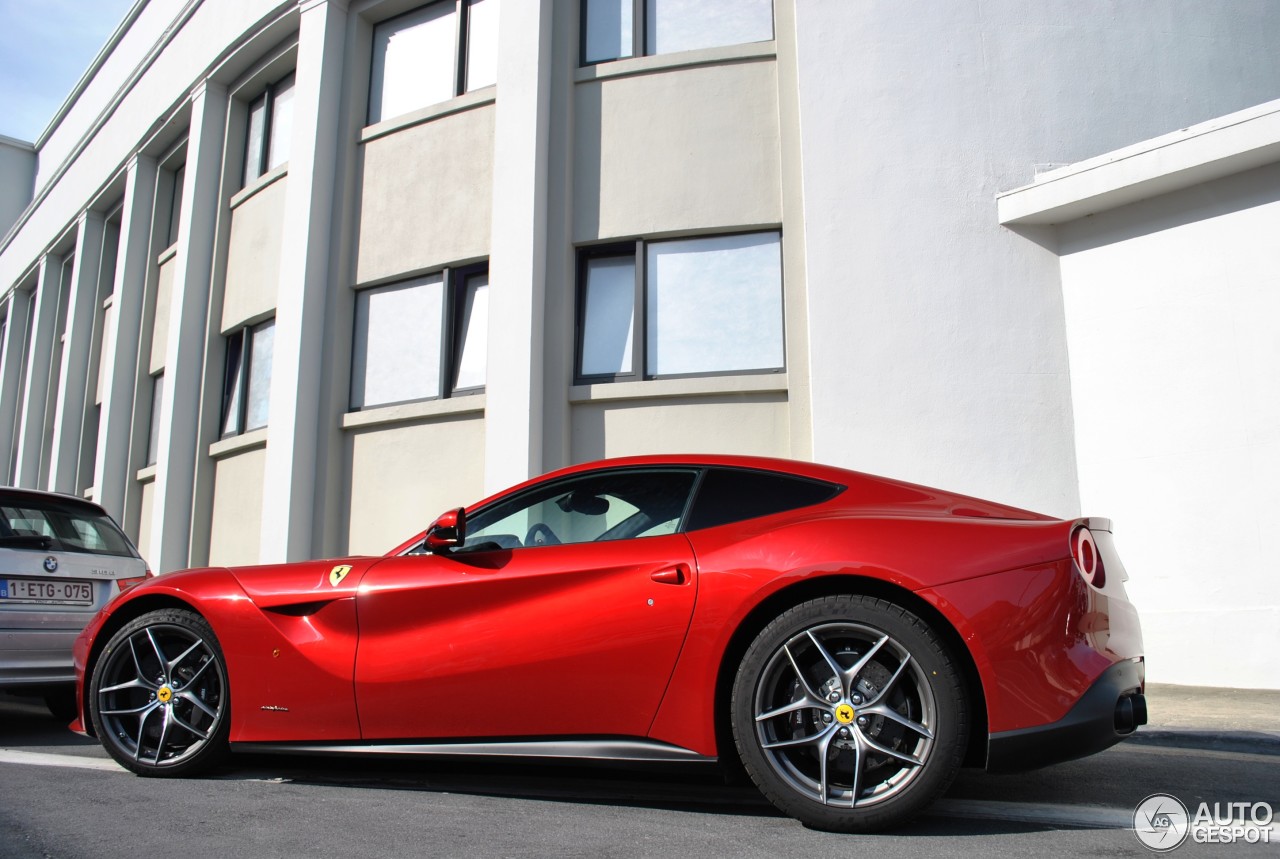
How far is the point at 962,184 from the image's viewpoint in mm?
8586

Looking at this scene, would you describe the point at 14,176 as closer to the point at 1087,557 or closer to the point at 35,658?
the point at 35,658

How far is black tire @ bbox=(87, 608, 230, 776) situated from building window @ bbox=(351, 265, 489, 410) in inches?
221

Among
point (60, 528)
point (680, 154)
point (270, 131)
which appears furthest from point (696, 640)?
point (270, 131)

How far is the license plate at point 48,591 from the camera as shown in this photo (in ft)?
19.0

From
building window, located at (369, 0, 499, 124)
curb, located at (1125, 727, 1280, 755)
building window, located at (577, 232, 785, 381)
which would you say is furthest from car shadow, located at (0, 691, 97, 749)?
building window, located at (369, 0, 499, 124)

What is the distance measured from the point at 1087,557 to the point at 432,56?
9817 millimetres

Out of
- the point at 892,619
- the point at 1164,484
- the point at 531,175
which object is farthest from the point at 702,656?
the point at 531,175

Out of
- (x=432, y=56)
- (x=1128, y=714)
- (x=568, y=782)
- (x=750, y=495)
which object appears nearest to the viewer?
(x=1128, y=714)

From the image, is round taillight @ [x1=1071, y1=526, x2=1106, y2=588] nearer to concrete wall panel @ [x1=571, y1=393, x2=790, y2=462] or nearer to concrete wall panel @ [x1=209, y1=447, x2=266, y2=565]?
concrete wall panel @ [x1=571, y1=393, x2=790, y2=462]

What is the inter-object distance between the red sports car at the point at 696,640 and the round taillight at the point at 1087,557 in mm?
10

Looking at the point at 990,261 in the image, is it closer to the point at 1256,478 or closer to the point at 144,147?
the point at 1256,478

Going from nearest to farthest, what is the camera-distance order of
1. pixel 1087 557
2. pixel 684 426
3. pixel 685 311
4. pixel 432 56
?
pixel 1087 557, pixel 684 426, pixel 685 311, pixel 432 56

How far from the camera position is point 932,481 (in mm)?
8102

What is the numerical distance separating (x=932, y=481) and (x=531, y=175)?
4.58 meters
